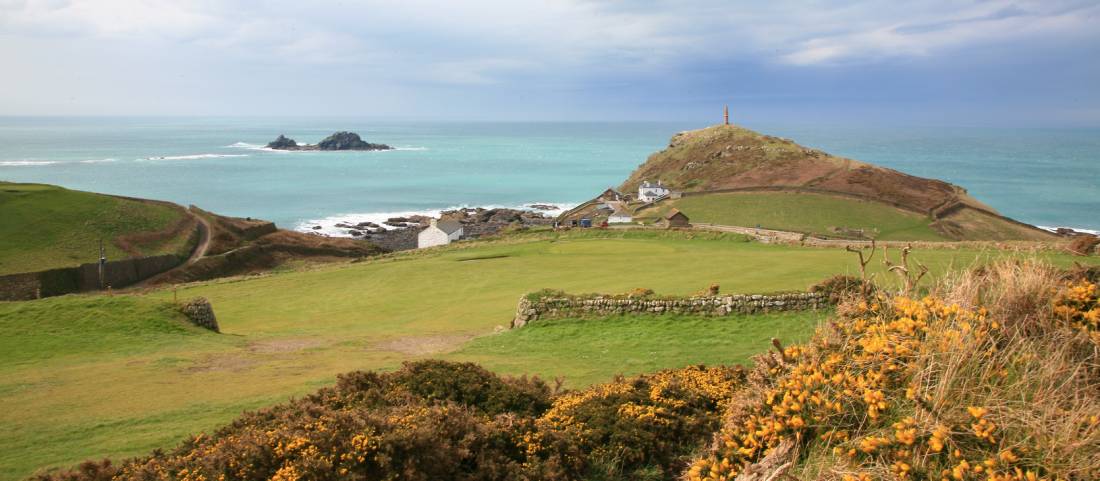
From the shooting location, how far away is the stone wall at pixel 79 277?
4469 centimetres

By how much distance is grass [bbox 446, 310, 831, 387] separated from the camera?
14742 millimetres

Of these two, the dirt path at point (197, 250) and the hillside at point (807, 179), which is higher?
the hillside at point (807, 179)

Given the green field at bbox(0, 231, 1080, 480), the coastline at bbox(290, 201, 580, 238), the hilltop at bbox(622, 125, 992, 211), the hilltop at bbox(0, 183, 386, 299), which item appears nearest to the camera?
the green field at bbox(0, 231, 1080, 480)

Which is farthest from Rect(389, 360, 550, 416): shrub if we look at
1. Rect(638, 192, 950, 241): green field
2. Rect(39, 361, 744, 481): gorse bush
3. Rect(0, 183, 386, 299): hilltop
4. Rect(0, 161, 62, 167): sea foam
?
Rect(0, 161, 62, 167): sea foam

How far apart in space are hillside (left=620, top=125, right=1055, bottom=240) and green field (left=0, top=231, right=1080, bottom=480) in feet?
153

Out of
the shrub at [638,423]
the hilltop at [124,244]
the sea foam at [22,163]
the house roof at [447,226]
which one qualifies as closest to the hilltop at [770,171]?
the house roof at [447,226]

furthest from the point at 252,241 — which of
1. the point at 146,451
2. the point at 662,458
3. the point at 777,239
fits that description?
the point at 662,458

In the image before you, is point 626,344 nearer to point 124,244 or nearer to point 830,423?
point 830,423

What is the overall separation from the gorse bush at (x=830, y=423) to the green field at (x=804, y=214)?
6159 cm

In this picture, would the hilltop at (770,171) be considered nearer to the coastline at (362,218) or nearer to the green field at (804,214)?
the green field at (804,214)

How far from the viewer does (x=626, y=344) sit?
17125 millimetres

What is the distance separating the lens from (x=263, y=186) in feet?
461

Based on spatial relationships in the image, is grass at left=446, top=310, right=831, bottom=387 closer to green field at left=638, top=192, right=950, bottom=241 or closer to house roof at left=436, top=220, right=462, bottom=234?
green field at left=638, top=192, right=950, bottom=241

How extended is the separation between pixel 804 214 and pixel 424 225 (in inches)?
1871
